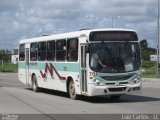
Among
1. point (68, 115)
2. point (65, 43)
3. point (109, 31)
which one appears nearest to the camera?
point (68, 115)

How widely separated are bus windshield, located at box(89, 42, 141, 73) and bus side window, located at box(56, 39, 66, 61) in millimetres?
3044

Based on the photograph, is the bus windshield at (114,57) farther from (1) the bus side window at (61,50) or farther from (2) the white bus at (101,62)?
(1) the bus side window at (61,50)

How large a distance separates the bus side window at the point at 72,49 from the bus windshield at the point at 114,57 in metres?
1.56

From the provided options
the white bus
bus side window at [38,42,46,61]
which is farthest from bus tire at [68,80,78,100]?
bus side window at [38,42,46,61]

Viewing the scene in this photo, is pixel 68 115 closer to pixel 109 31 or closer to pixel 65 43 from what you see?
pixel 109 31

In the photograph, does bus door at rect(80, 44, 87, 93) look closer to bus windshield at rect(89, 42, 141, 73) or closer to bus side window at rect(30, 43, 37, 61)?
bus windshield at rect(89, 42, 141, 73)

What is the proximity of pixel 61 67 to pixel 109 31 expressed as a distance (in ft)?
12.4

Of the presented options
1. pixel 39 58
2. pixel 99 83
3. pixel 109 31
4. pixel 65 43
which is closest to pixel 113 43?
pixel 109 31

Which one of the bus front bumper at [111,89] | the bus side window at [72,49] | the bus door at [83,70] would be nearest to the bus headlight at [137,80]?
the bus front bumper at [111,89]

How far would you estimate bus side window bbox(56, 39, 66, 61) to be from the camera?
865 inches

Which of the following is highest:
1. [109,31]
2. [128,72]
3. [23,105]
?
[109,31]

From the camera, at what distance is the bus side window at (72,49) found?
20.6m

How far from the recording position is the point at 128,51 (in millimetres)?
19500

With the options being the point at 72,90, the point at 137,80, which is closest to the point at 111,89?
the point at 137,80
